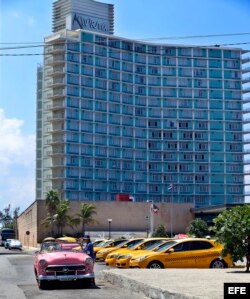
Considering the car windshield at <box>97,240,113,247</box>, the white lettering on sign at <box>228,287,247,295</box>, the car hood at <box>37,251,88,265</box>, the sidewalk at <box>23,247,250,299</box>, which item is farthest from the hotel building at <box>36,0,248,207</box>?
the white lettering on sign at <box>228,287,247,295</box>

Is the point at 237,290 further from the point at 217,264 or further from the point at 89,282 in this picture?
the point at 217,264

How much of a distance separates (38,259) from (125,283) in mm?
2961

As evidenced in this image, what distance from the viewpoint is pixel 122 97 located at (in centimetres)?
13112

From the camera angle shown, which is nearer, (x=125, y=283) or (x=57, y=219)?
(x=125, y=283)

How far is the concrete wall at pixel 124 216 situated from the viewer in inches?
3423

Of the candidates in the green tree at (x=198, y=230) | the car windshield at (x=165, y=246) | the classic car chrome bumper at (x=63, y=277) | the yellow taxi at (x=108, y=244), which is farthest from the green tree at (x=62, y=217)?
the classic car chrome bumper at (x=63, y=277)

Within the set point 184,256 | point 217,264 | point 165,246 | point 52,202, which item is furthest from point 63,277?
point 52,202

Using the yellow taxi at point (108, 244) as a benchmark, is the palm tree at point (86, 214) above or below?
below

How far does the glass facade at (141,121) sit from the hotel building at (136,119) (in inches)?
8.6

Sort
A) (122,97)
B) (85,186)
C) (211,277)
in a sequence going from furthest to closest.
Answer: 1. (122,97)
2. (85,186)
3. (211,277)

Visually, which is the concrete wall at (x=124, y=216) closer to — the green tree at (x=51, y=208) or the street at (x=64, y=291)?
the green tree at (x=51, y=208)

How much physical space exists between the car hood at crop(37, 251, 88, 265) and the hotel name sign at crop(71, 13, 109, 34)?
120m

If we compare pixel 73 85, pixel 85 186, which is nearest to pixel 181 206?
pixel 85 186

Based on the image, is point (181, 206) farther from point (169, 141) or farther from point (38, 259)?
point (38, 259)
